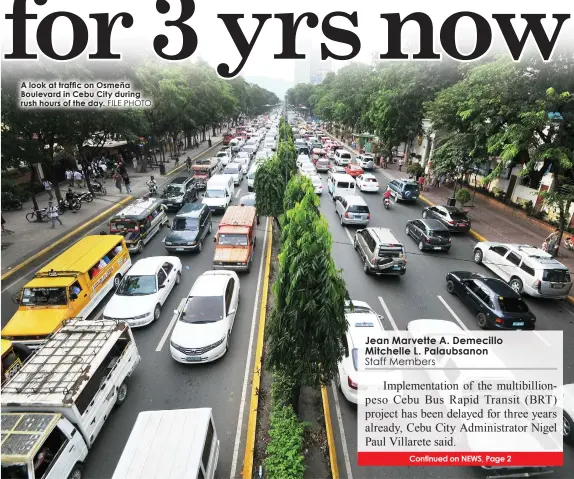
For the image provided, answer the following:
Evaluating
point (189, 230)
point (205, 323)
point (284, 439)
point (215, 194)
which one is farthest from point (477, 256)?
point (215, 194)

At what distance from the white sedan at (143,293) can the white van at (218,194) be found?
9.70 meters

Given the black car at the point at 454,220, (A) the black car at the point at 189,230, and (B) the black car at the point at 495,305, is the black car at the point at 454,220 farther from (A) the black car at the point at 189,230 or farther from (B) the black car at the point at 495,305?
(A) the black car at the point at 189,230

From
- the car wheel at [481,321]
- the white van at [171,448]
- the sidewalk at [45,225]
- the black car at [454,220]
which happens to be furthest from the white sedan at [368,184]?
the white van at [171,448]

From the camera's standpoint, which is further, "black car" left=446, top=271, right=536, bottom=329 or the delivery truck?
"black car" left=446, top=271, right=536, bottom=329

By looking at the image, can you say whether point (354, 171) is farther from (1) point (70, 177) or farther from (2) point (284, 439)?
(2) point (284, 439)

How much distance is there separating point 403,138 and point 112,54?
34.4 metres

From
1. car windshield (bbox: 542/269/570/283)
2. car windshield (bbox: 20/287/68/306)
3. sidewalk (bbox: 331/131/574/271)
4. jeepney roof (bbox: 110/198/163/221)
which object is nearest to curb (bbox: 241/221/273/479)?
car windshield (bbox: 20/287/68/306)

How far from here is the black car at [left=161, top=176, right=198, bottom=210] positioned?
23.8 metres

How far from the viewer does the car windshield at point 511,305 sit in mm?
11500

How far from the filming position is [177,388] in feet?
30.6

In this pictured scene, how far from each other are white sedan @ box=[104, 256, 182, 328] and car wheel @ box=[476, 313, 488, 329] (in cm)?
1136

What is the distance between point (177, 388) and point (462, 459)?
22.8 feet

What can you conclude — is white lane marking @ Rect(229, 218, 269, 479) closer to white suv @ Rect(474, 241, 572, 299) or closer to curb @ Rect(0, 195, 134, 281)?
white suv @ Rect(474, 241, 572, 299)

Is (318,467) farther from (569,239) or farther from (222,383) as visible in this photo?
(569,239)
